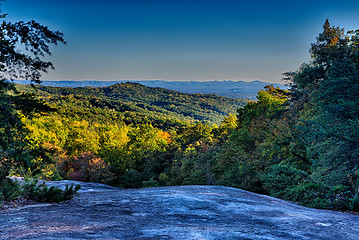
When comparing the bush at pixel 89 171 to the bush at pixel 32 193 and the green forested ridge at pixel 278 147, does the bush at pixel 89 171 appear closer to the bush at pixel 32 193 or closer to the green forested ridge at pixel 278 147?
the green forested ridge at pixel 278 147

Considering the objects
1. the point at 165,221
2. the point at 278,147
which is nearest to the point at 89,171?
the point at 278,147

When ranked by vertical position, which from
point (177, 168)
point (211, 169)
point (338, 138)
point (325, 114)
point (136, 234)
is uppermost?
point (325, 114)

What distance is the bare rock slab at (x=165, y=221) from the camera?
169 inches

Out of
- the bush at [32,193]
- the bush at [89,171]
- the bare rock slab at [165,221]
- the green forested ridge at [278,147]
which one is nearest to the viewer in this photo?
the bare rock slab at [165,221]

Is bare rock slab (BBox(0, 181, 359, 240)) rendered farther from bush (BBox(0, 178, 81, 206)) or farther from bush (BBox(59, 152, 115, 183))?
bush (BBox(59, 152, 115, 183))

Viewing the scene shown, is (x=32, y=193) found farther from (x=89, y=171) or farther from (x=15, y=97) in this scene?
(x=89, y=171)

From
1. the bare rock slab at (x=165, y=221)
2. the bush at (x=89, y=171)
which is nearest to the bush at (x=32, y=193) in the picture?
the bare rock slab at (x=165, y=221)

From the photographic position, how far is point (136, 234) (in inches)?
172

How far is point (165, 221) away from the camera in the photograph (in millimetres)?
5730

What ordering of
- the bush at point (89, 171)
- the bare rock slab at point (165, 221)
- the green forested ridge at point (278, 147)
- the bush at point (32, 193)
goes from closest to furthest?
the bare rock slab at point (165, 221) < the bush at point (32, 193) < the green forested ridge at point (278, 147) < the bush at point (89, 171)

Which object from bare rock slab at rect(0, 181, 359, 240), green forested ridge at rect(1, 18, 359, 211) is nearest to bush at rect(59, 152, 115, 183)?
green forested ridge at rect(1, 18, 359, 211)

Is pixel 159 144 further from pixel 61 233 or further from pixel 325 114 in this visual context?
pixel 61 233

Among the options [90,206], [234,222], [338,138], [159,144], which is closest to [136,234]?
[234,222]

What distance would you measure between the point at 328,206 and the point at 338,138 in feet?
11.1
